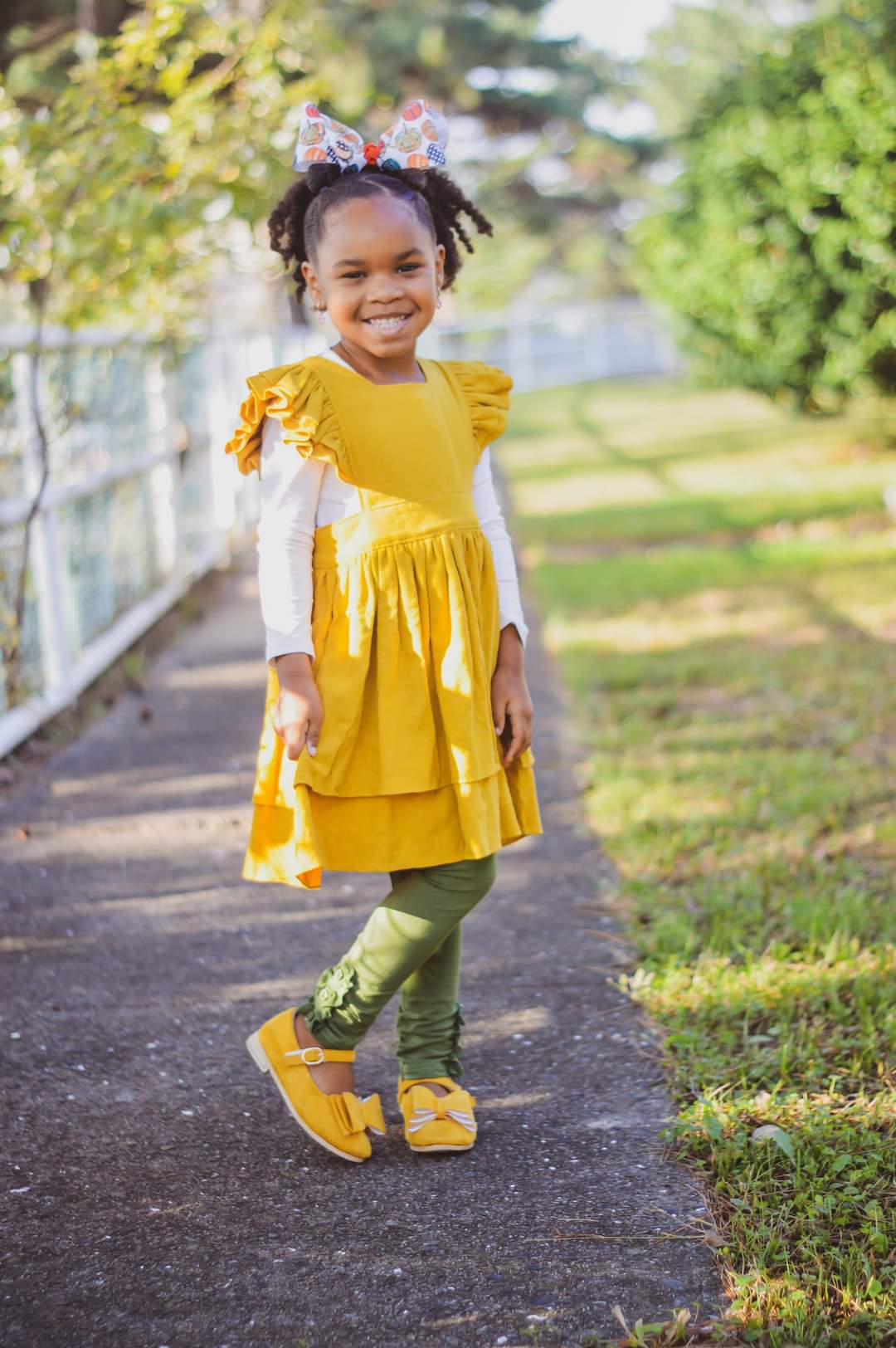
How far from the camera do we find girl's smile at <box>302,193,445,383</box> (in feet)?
7.72

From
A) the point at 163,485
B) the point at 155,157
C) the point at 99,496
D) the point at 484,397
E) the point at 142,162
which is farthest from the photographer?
the point at 163,485

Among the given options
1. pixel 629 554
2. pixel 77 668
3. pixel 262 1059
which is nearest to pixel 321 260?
pixel 262 1059

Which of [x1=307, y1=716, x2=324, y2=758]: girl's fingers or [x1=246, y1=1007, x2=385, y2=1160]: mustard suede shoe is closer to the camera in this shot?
[x1=307, y1=716, x2=324, y2=758]: girl's fingers

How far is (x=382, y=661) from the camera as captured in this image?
2318 mm

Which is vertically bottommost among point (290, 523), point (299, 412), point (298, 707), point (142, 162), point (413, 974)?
point (413, 974)

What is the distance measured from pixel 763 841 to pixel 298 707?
6.25ft

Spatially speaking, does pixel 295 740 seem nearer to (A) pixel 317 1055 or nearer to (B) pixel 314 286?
(A) pixel 317 1055

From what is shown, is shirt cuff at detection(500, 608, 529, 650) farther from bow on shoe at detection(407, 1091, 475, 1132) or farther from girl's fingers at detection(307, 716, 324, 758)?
bow on shoe at detection(407, 1091, 475, 1132)

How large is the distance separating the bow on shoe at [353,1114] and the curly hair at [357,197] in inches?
57.3

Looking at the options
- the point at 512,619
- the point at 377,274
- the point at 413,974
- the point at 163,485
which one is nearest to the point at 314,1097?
the point at 413,974

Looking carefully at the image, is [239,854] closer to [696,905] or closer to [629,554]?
[696,905]

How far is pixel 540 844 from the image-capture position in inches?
159

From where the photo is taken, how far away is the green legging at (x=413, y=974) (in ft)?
7.88

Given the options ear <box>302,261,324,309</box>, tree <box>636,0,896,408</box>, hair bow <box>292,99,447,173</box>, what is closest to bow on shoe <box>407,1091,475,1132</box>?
ear <box>302,261,324,309</box>
